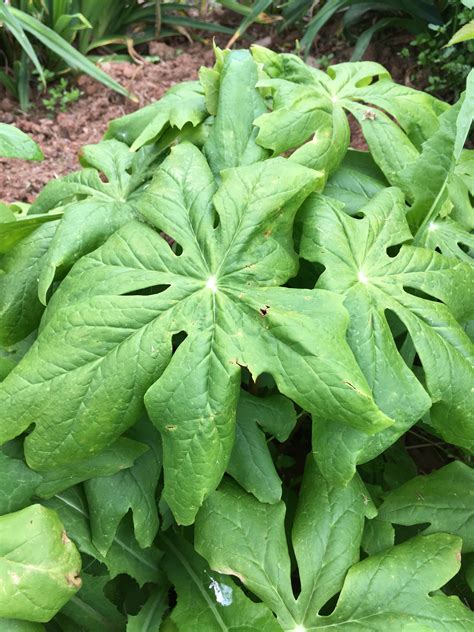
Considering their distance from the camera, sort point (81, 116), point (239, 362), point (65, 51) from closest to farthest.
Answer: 1. point (239, 362)
2. point (65, 51)
3. point (81, 116)

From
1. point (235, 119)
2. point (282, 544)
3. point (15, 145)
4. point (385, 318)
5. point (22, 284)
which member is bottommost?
point (282, 544)

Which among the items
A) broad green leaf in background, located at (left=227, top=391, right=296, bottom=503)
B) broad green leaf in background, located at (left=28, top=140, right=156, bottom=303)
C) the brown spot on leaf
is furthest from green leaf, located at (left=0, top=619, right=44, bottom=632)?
broad green leaf in background, located at (left=28, top=140, right=156, bottom=303)

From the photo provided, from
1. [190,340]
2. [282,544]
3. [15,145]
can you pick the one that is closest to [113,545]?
[282,544]

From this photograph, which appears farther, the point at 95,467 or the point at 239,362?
the point at 95,467

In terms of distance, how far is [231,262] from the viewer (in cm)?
114

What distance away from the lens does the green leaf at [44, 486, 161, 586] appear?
4.08 feet

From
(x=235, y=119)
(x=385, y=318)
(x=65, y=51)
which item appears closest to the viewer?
(x=385, y=318)

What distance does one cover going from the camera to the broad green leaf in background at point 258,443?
3.98 ft

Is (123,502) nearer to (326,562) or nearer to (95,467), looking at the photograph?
(95,467)

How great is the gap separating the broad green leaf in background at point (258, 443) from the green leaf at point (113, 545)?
281 mm

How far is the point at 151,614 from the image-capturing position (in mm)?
1308

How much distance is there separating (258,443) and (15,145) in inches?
29.3

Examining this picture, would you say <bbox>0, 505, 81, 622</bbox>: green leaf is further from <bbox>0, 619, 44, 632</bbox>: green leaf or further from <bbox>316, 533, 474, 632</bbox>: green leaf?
<bbox>316, 533, 474, 632</bbox>: green leaf

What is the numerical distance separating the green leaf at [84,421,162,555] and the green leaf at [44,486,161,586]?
28 millimetres
